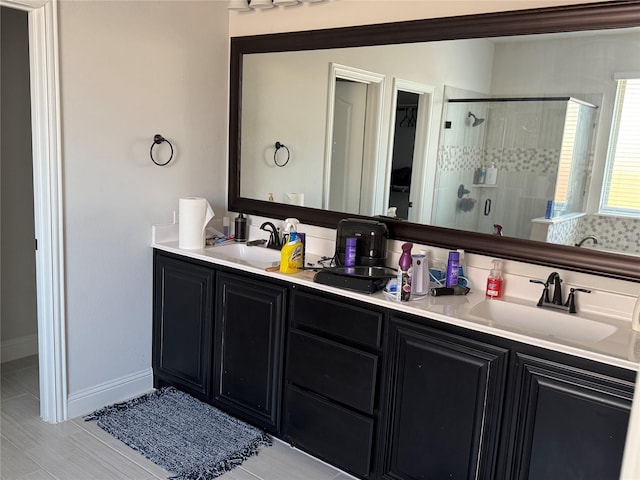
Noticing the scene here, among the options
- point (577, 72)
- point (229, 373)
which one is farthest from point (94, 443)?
point (577, 72)

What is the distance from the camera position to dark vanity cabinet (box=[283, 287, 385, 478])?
2.31 meters

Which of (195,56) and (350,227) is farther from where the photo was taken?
(195,56)

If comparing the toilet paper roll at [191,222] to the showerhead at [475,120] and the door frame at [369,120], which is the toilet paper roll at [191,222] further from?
the showerhead at [475,120]

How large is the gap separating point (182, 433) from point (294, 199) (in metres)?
1.35

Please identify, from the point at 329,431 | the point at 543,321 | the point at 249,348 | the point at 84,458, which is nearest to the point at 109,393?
the point at 84,458

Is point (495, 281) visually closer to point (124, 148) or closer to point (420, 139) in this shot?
point (420, 139)

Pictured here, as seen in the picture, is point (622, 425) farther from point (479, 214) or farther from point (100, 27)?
point (100, 27)

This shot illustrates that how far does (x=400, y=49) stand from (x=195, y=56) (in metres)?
1.21

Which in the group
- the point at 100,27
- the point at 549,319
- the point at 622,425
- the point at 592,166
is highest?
the point at 100,27

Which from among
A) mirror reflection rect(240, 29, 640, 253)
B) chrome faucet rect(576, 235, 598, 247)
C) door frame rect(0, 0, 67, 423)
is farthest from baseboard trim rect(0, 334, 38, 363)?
chrome faucet rect(576, 235, 598, 247)

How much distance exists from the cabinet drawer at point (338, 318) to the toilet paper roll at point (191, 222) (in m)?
0.81

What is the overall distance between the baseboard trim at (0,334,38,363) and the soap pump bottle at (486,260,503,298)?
2.96 meters

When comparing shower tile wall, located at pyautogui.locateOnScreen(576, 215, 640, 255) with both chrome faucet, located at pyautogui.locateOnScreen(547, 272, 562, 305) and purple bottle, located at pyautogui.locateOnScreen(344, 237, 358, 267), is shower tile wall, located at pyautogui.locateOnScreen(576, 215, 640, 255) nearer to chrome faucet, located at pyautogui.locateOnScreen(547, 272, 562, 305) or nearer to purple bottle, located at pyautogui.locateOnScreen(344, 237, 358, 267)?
chrome faucet, located at pyautogui.locateOnScreen(547, 272, 562, 305)

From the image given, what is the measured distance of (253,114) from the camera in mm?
3283
